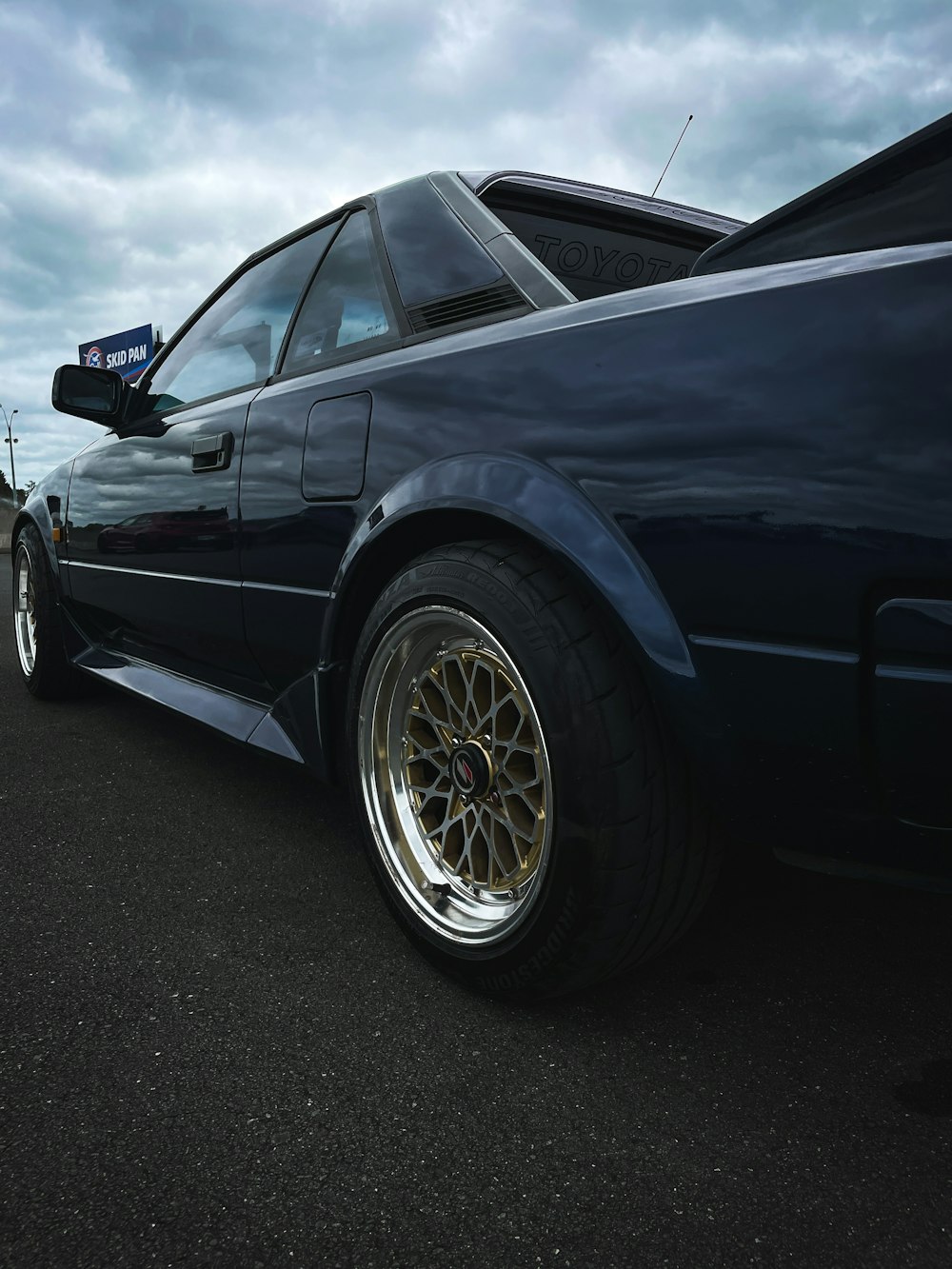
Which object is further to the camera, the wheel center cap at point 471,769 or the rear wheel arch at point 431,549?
the wheel center cap at point 471,769

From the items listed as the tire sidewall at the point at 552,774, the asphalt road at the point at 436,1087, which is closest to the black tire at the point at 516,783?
the tire sidewall at the point at 552,774

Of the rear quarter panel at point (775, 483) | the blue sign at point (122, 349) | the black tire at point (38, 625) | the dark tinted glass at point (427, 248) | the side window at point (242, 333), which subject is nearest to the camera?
the rear quarter panel at point (775, 483)

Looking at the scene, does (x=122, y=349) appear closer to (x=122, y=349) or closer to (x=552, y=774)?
(x=122, y=349)

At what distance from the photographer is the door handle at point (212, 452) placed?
2.23m

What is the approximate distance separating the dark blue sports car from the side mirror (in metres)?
1.01

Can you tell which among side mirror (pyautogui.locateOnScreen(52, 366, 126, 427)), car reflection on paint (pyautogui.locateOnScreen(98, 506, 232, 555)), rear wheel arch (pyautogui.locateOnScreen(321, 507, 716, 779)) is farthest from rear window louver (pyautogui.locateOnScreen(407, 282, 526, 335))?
side mirror (pyautogui.locateOnScreen(52, 366, 126, 427))

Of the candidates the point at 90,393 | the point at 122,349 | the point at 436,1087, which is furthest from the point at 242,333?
the point at 122,349

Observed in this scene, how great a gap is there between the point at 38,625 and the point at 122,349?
162ft

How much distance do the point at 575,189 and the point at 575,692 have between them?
4.66ft

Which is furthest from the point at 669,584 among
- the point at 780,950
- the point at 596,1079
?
the point at 780,950

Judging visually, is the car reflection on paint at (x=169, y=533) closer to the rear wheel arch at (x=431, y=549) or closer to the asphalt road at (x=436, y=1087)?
the rear wheel arch at (x=431, y=549)

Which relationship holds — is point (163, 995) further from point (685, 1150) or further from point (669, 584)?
point (669, 584)

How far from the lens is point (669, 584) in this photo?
125 centimetres

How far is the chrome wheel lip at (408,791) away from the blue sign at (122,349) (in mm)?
47205
